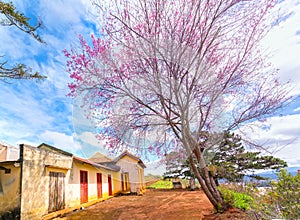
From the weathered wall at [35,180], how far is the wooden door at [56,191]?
0.77 ft

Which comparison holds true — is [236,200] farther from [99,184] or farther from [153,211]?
[99,184]

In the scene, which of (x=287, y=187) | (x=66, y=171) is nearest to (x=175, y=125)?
(x=287, y=187)

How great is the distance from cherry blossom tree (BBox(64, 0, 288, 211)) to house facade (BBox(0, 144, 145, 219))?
1.43 metres

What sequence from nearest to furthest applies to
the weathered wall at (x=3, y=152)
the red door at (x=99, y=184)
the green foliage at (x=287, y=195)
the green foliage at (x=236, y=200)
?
the green foliage at (x=287, y=195) < the green foliage at (x=236, y=200) < the weathered wall at (x=3, y=152) < the red door at (x=99, y=184)

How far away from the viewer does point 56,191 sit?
788 centimetres

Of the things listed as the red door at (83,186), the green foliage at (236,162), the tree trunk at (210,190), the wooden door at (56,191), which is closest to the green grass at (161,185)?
the green foliage at (236,162)

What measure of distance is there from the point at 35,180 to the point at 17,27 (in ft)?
15.4

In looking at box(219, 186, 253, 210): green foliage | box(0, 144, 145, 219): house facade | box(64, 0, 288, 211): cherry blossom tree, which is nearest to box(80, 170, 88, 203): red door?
box(0, 144, 145, 219): house facade

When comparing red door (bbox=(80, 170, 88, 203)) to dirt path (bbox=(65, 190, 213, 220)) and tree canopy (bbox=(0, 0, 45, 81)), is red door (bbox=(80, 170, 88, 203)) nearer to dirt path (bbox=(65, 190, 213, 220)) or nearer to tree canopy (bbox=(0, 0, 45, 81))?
dirt path (bbox=(65, 190, 213, 220))

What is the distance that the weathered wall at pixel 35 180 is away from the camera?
6.22 meters

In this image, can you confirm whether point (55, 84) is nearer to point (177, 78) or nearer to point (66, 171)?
point (177, 78)

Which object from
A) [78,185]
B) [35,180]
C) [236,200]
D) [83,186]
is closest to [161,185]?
[83,186]

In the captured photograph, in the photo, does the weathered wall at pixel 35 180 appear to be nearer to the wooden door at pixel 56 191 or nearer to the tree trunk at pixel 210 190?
the wooden door at pixel 56 191

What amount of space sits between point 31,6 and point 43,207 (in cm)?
624
